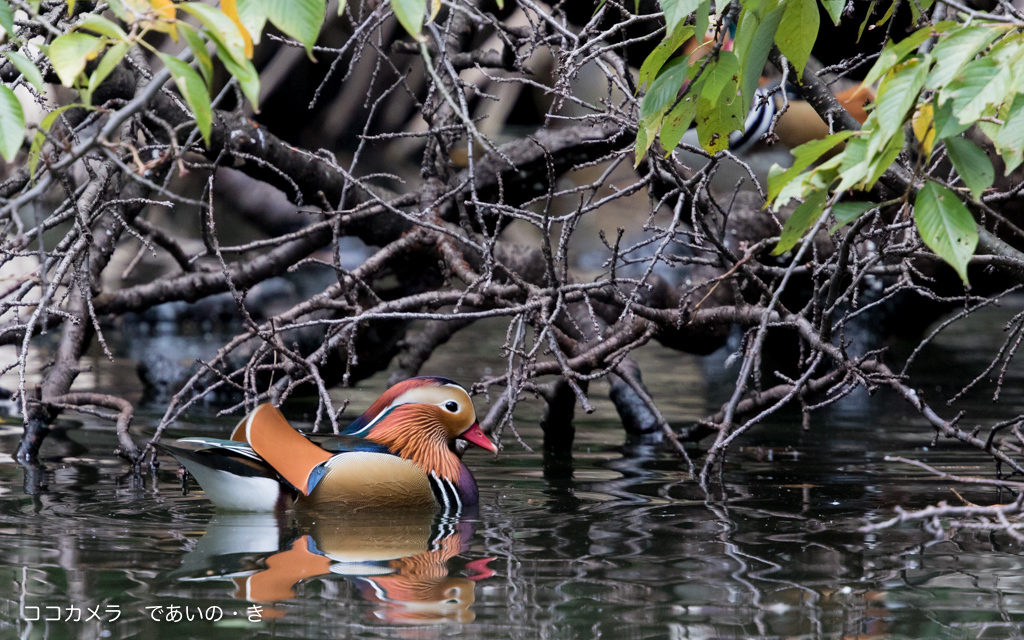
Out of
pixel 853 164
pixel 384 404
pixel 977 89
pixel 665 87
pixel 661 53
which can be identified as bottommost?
pixel 384 404

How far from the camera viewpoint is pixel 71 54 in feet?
6.16

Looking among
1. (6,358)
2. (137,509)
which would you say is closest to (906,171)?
(137,509)

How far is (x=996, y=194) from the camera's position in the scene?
13.5 ft

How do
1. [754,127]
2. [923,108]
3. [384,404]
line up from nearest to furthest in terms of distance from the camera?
1. [923,108]
2. [384,404]
3. [754,127]

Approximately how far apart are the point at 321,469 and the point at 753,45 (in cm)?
220

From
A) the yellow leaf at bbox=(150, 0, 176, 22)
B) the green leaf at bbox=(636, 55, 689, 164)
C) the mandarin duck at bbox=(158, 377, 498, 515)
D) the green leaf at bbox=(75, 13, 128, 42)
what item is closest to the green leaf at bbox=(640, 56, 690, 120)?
the green leaf at bbox=(636, 55, 689, 164)

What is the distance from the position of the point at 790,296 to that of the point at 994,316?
7.92 m

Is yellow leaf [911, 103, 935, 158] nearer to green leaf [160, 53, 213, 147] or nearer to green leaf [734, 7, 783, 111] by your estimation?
green leaf [734, 7, 783, 111]

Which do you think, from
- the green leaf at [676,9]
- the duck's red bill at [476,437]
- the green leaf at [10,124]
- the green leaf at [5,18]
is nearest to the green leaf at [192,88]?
the green leaf at [10,124]

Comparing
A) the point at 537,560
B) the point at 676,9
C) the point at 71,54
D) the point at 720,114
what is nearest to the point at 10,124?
the point at 71,54

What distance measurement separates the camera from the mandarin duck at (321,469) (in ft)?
12.9

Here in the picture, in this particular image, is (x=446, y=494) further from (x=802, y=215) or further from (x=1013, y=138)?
(x=1013, y=138)

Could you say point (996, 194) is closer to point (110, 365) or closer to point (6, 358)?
point (110, 365)

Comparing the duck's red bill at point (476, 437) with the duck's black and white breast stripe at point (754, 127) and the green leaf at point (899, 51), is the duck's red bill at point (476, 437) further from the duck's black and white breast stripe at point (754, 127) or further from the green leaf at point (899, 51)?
the duck's black and white breast stripe at point (754, 127)
